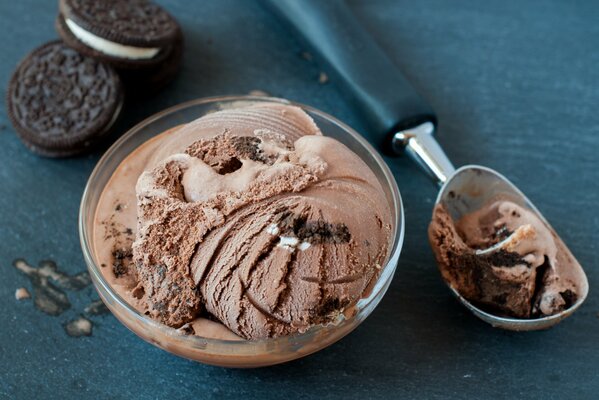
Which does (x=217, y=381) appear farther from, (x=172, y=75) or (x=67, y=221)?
(x=172, y=75)

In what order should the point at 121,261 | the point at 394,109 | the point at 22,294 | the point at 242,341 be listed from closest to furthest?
1. the point at 242,341
2. the point at 121,261
3. the point at 22,294
4. the point at 394,109

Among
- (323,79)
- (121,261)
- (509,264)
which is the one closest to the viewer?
(121,261)

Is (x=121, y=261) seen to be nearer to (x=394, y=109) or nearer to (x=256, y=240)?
(x=256, y=240)

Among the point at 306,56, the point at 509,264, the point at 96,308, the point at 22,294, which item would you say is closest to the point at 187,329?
the point at 96,308

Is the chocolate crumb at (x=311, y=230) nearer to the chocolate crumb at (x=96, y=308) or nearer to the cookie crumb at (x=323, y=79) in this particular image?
the chocolate crumb at (x=96, y=308)

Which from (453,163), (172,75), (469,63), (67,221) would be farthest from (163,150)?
(469,63)

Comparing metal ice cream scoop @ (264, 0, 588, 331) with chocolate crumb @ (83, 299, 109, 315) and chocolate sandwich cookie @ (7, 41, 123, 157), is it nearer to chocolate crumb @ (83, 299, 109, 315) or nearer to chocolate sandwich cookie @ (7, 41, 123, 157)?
chocolate sandwich cookie @ (7, 41, 123, 157)

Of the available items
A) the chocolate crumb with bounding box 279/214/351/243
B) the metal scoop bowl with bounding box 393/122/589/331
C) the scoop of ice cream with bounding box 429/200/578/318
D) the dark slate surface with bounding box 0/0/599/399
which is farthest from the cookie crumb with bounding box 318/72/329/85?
the chocolate crumb with bounding box 279/214/351/243
